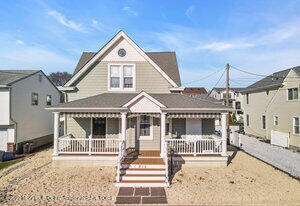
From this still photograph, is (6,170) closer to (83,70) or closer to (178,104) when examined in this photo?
(83,70)

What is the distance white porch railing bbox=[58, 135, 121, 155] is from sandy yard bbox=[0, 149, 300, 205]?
1.28 metres

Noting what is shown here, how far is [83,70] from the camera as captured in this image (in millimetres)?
17047

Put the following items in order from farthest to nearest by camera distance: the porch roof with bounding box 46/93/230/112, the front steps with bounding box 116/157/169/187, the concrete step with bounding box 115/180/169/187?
the porch roof with bounding box 46/93/230/112, the front steps with bounding box 116/157/169/187, the concrete step with bounding box 115/180/169/187

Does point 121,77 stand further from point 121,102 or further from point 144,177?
point 144,177

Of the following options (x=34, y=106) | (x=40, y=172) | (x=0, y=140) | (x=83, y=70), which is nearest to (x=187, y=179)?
(x=40, y=172)

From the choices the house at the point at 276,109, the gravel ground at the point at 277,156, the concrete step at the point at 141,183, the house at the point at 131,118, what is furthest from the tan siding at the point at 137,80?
the house at the point at 276,109

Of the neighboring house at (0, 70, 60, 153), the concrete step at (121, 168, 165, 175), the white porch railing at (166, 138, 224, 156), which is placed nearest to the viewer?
the concrete step at (121, 168, 165, 175)

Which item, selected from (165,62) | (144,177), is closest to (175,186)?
(144,177)

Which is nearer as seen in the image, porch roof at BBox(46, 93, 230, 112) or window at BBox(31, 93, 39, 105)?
porch roof at BBox(46, 93, 230, 112)

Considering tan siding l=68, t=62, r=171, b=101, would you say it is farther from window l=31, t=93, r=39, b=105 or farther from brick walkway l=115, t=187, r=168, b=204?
brick walkway l=115, t=187, r=168, b=204

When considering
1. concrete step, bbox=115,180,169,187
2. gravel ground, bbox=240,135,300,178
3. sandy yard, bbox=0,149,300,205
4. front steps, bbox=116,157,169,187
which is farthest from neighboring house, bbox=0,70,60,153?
gravel ground, bbox=240,135,300,178

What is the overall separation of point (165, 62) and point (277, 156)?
11617mm

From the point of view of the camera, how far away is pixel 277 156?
1700 cm

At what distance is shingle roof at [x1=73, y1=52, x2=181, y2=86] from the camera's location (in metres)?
18.4
